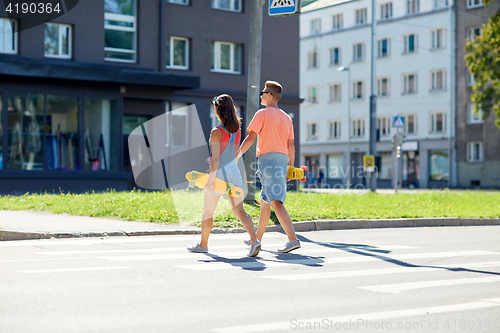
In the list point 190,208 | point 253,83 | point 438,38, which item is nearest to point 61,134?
point 190,208

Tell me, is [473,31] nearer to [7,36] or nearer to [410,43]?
[410,43]

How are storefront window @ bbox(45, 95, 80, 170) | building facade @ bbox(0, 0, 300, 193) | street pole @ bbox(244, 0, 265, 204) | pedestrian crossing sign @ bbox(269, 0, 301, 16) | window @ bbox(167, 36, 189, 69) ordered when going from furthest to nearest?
window @ bbox(167, 36, 189, 69) < storefront window @ bbox(45, 95, 80, 170) < building facade @ bbox(0, 0, 300, 193) < street pole @ bbox(244, 0, 265, 204) < pedestrian crossing sign @ bbox(269, 0, 301, 16)

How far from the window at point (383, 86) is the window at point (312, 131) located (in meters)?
7.02

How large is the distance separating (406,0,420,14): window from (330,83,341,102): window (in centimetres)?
841

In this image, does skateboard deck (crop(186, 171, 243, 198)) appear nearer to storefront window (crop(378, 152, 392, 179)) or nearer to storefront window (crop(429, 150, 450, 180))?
storefront window (crop(429, 150, 450, 180))

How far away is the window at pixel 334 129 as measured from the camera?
5872cm

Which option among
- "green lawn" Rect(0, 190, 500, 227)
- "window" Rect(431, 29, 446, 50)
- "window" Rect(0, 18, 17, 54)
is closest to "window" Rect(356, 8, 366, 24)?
"window" Rect(431, 29, 446, 50)

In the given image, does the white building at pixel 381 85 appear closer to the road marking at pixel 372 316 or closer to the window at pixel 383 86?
the window at pixel 383 86

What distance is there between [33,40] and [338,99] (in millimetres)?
37060

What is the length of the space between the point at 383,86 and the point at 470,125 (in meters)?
8.05

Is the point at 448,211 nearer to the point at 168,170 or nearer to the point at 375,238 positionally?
the point at 375,238

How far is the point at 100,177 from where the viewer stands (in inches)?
985

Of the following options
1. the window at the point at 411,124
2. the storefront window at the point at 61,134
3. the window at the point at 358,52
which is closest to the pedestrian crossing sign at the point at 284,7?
the storefront window at the point at 61,134

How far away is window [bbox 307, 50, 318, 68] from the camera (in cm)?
6053
